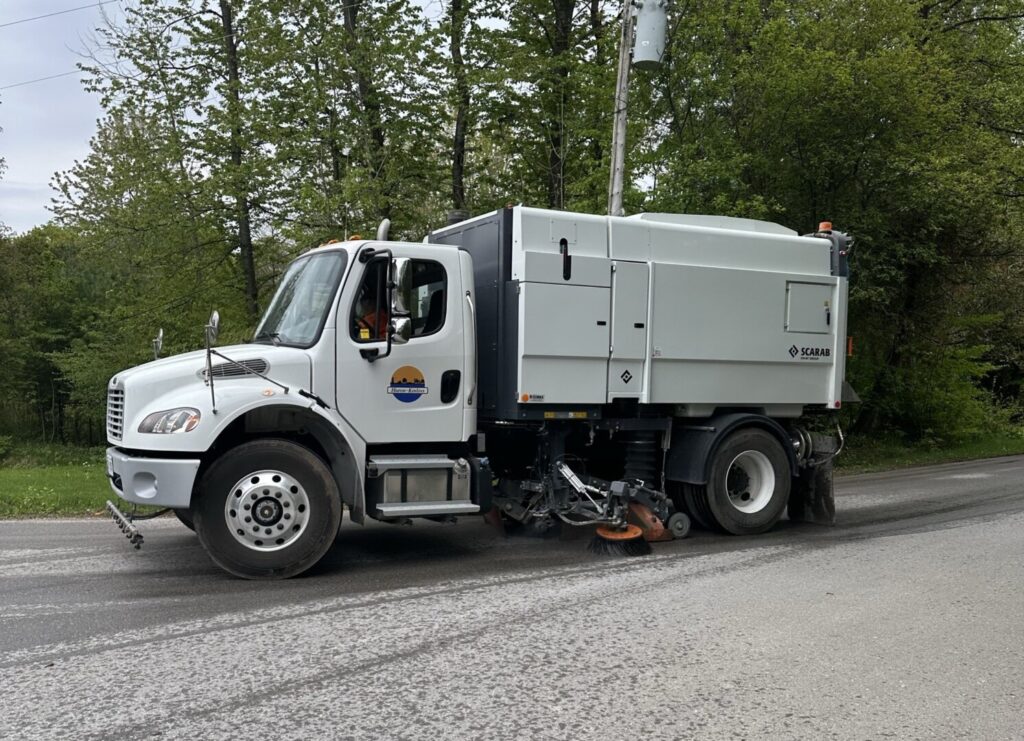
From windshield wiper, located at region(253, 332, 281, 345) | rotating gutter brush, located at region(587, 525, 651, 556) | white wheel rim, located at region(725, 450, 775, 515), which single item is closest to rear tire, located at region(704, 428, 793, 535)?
white wheel rim, located at region(725, 450, 775, 515)

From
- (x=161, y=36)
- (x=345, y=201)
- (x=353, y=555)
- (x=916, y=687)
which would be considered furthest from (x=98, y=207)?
(x=916, y=687)

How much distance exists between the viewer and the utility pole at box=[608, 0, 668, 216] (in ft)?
40.7

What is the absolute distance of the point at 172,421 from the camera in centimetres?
645

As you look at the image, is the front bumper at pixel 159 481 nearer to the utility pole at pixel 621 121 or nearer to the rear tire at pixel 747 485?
the rear tire at pixel 747 485

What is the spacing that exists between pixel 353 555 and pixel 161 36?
1654 centimetres

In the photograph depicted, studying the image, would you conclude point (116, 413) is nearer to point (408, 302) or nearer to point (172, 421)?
point (172, 421)

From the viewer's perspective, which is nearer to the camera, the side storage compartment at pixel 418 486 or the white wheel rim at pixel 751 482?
the side storage compartment at pixel 418 486

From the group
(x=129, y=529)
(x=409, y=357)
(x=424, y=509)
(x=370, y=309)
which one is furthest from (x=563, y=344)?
(x=129, y=529)

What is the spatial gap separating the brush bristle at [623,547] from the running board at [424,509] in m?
1.28

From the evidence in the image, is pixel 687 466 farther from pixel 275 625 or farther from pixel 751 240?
pixel 275 625

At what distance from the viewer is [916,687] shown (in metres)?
4.50

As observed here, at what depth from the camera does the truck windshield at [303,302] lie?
7113 mm

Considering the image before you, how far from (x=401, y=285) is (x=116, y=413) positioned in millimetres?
2497

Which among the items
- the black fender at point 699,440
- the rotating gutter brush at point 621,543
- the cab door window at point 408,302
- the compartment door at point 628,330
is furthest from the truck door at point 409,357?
the black fender at point 699,440
